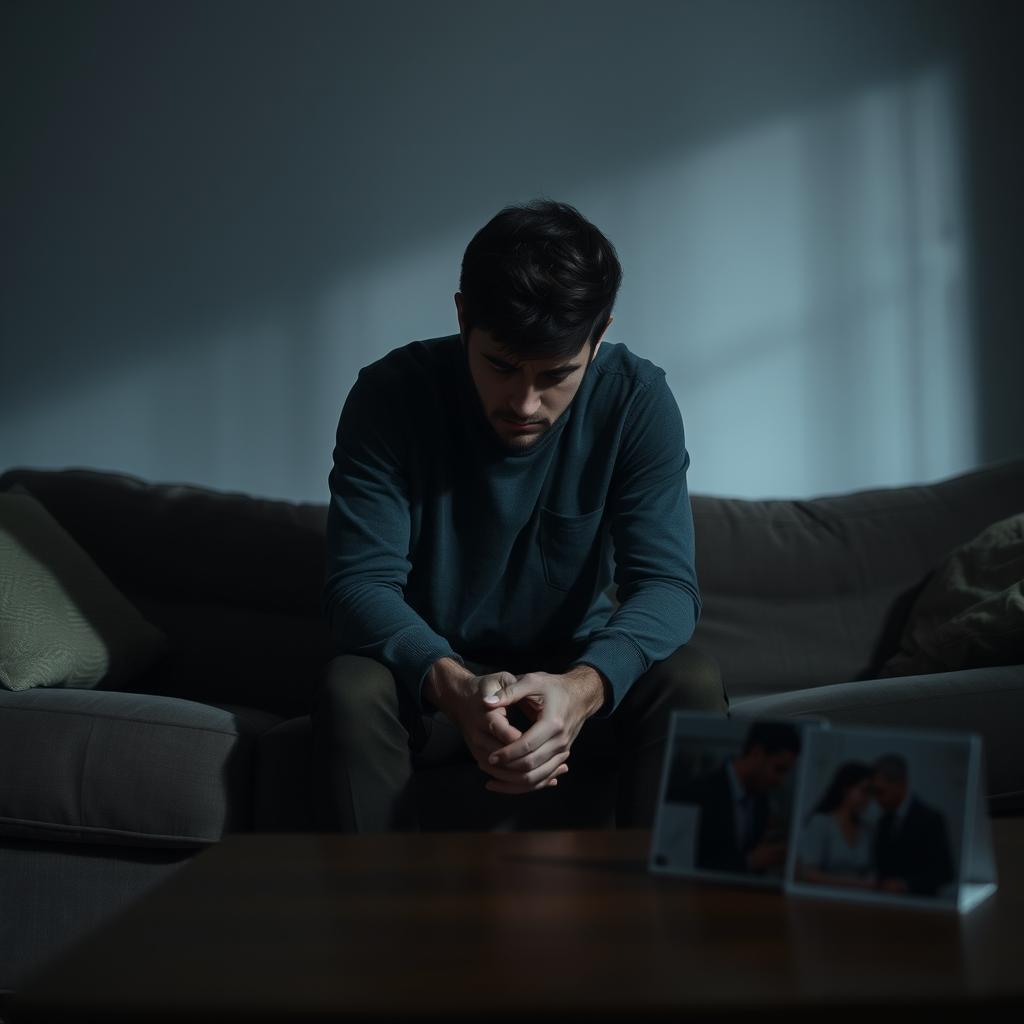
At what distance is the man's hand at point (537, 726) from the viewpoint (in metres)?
1.30

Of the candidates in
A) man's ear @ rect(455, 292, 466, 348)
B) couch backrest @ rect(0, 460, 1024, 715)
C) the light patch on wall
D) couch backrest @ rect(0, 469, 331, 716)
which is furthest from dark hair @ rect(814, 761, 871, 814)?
the light patch on wall

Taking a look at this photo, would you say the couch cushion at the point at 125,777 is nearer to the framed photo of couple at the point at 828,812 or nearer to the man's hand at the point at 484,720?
the man's hand at the point at 484,720

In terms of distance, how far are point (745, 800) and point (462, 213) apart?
1.97 meters

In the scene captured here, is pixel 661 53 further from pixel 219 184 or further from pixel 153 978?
pixel 153 978

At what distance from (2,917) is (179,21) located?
198 centimetres

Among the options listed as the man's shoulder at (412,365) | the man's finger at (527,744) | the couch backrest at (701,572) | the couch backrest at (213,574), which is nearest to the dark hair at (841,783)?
the man's finger at (527,744)

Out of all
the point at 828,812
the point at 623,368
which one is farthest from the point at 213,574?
the point at 828,812

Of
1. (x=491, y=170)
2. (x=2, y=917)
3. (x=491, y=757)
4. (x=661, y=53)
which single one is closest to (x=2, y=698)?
(x=2, y=917)

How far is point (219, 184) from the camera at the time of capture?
262 cm

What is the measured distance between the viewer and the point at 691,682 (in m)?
1.45

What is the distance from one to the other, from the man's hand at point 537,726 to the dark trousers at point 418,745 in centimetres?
11

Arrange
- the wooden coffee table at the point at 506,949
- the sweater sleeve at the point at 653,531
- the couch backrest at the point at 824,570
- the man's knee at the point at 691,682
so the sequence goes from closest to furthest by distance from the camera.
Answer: the wooden coffee table at the point at 506,949 < the man's knee at the point at 691,682 < the sweater sleeve at the point at 653,531 < the couch backrest at the point at 824,570

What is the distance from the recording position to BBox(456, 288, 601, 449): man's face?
1.50 m

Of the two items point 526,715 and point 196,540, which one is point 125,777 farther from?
point 196,540
